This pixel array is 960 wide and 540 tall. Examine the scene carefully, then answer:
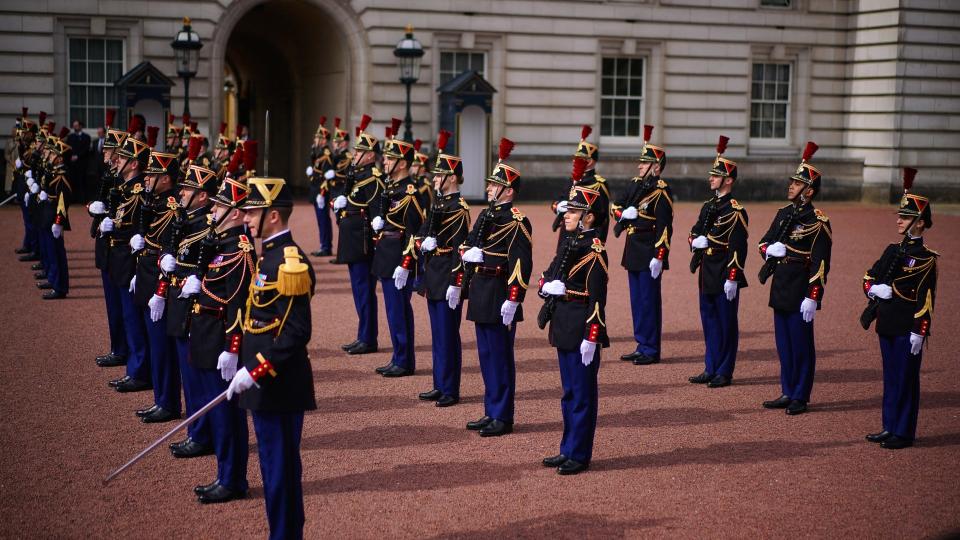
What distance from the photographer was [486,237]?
8734 mm

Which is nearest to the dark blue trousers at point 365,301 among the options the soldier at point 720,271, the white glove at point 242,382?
the soldier at point 720,271

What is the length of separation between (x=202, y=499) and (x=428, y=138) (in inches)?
793

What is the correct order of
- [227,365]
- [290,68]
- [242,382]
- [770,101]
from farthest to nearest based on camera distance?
[290,68], [770,101], [227,365], [242,382]

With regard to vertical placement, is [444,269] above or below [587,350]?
above

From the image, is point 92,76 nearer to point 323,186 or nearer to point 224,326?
point 323,186

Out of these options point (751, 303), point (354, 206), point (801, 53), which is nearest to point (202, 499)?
point (354, 206)

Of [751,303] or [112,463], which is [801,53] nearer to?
[751,303]

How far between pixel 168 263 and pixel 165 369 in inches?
43.0

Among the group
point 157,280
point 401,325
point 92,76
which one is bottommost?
point 401,325

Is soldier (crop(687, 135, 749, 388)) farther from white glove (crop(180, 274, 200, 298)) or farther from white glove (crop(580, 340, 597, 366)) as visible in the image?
white glove (crop(180, 274, 200, 298))

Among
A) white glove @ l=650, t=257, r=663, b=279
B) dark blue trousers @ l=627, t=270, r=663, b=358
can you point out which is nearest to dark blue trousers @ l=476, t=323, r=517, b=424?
dark blue trousers @ l=627, t=270, r=663, b=358

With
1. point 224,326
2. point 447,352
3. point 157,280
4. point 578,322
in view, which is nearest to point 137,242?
point 157,280

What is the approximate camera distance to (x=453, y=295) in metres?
9.09

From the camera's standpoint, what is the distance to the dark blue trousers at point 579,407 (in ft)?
24.6
